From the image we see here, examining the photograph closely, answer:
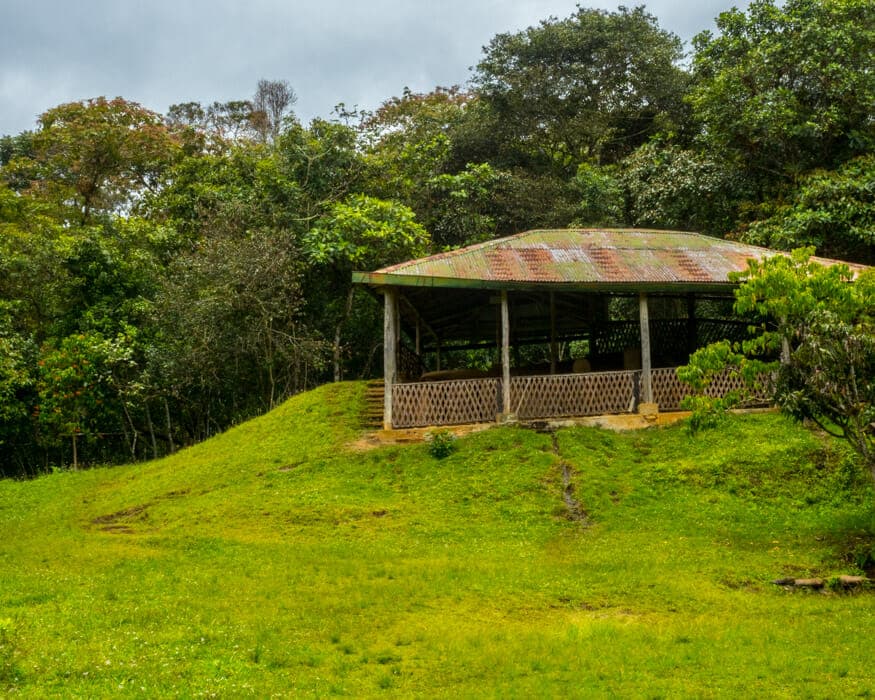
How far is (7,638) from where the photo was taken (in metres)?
8.48

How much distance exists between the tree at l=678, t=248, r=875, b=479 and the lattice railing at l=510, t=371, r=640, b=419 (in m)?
5.52

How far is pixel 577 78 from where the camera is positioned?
31062mm

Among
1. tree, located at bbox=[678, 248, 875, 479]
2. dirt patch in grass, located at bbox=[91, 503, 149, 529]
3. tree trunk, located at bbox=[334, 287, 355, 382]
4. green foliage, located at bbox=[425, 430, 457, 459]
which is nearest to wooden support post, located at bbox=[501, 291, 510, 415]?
green foliage, located at bbox=[425, 430, 457, 459]

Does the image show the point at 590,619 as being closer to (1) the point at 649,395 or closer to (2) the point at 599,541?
(2) the point at 599,541

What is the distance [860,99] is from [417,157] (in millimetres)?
12037

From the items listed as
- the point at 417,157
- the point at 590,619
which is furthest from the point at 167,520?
the point at 417,157

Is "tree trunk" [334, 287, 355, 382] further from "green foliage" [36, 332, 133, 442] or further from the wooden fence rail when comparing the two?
the wooden fence rail

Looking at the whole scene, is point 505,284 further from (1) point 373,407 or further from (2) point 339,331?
(2) point 339,331

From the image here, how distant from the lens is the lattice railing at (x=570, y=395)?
17.9 meters

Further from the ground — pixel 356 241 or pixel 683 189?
pixel 683 189

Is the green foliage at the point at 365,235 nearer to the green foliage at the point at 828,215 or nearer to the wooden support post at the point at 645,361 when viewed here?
the wooden support post at the point at 645,361

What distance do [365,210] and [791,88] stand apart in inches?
464

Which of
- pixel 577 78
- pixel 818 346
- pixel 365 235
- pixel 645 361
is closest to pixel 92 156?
pixel 365 235

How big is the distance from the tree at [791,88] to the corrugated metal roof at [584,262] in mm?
5412
